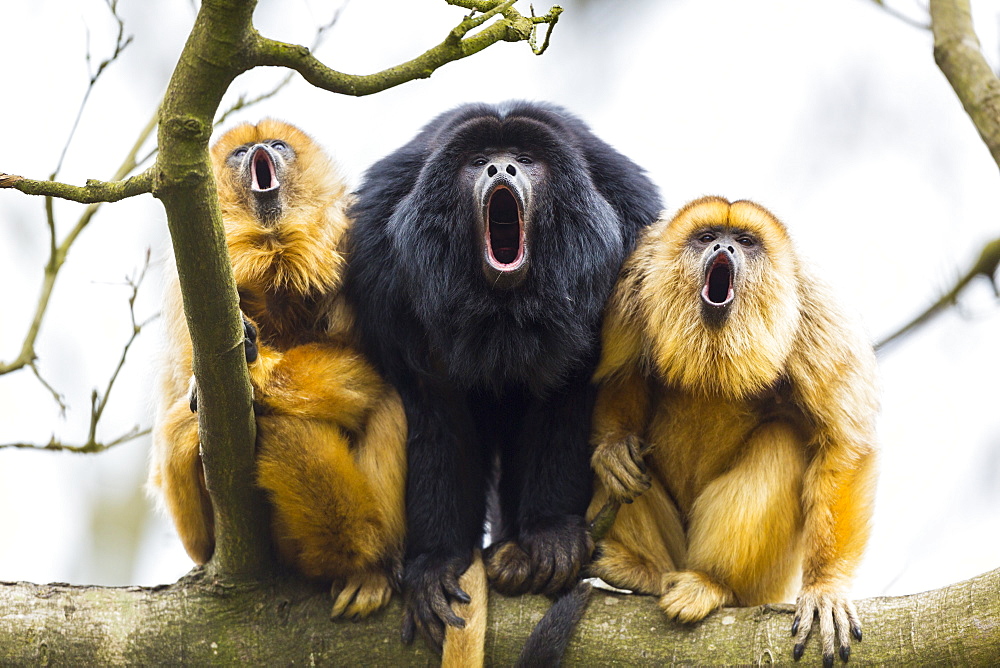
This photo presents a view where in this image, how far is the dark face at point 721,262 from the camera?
11.1 feet

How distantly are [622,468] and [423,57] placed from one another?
5.37ft

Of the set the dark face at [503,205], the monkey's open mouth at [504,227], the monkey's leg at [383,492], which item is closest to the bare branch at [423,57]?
the dark face at [503,205]

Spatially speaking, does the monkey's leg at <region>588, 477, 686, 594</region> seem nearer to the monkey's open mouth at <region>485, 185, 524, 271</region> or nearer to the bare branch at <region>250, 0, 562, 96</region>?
the monkey's open mouth at <region>485, 185, 524, 271</region>

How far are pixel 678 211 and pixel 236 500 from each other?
1.86 meters

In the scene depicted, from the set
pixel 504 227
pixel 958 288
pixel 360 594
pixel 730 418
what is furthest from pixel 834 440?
pixel 360 594

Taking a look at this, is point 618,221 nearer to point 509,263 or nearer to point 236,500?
point 509,263

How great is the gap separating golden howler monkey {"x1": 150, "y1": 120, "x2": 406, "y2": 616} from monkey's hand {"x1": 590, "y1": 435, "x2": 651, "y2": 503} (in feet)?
2.29

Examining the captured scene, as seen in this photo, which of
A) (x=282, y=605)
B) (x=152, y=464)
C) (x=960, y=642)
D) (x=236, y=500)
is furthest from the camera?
(x=152, y=464)

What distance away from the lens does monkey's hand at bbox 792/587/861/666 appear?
288cm

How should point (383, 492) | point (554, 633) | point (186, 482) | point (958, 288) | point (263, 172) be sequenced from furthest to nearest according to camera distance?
point (958, 288), point (263, 172), point (383, 492), point (186, 482), point (554, 633)

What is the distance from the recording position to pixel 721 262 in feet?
11.3

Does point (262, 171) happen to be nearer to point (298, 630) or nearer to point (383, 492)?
point (383, 492)

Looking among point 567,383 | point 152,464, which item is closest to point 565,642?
point 567,383

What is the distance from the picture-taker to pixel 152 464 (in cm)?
383
